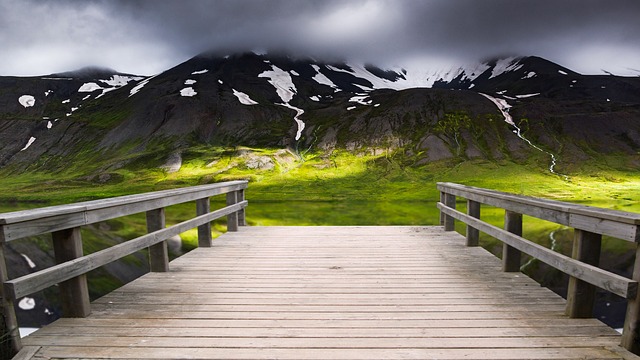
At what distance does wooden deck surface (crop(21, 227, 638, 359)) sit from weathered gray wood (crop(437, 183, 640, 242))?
94 cm

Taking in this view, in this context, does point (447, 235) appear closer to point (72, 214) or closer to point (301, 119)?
point (72, 214)

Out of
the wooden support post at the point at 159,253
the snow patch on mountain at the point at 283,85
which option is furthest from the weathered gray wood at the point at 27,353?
the snow patch on mountain at the point at 283,85

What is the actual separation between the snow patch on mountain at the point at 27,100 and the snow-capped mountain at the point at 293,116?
0.73m

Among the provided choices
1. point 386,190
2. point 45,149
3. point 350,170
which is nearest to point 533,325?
point 386,190

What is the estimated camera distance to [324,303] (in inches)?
166

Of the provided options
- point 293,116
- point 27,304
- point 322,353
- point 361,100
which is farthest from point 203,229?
point 361,100

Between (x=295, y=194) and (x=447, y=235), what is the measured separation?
36826mm

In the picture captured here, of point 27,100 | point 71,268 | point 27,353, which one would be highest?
point 27,100

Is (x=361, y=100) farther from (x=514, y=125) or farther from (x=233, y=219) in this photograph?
(x=233, y=219)

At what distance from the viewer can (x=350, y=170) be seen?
2347 inches

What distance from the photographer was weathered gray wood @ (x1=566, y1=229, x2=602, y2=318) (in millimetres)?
3607

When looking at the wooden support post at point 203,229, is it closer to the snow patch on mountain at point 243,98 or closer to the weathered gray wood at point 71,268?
the weathered gray wood at point 71,268

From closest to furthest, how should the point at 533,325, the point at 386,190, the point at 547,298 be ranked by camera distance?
the point at 533,325
the point at 547,298
the point at 386,190

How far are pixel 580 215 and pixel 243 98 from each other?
9638 centimetres
